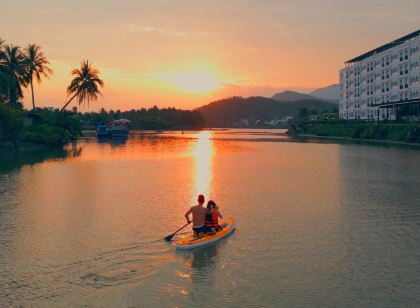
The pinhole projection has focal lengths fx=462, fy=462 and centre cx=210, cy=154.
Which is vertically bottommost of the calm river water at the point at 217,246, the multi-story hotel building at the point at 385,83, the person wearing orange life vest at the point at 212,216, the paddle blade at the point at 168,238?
the calm river water at the point at 217,246

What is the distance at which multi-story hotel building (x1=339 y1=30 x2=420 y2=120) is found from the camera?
104 m

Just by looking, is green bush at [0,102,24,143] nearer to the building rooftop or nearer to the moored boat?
the moored boat

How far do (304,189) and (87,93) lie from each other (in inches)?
3721

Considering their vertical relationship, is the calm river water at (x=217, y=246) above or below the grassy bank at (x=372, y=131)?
below

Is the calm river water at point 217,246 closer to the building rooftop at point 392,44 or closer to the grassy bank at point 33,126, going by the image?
the grassy bank at point 33,126

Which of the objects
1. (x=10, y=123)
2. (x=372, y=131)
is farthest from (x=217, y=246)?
(x=372, y=131)

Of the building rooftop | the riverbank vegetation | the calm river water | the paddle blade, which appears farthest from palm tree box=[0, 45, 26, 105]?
the building rooftop

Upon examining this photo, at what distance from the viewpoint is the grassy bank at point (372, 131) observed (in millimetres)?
85125

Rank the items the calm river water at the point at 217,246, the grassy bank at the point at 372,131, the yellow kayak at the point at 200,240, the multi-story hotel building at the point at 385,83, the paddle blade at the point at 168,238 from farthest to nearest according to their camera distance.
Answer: the multi-story hotel building at the point at 385,83 < the grassy bank at the point at 372,131 < the paddle blade at the point at 168,238 < the yellow kayak at the point at 200,240 < the calm river water at the point at 217,246

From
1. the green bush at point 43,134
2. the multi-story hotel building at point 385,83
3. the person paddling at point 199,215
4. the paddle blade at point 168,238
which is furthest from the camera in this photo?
the multi-story hotel building at point 385,83

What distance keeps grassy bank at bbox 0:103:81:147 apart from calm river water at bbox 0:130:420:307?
36.3m

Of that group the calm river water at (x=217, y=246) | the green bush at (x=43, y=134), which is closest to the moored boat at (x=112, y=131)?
the green bush at (x=43, y=134)

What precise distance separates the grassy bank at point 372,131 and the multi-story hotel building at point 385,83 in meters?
4.56

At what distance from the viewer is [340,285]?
13555 mm
